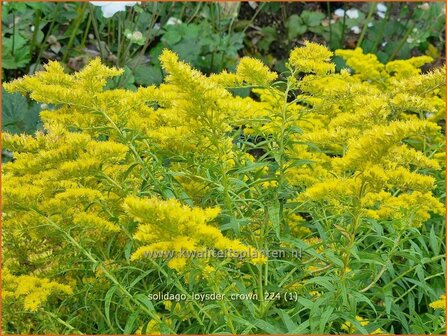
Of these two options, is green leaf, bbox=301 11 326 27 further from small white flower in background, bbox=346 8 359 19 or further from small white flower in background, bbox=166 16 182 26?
small white flower in background, bbox=166 16 182 26

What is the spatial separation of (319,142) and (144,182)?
0.57m

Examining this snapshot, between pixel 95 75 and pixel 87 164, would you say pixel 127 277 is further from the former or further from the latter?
pixel 95 75

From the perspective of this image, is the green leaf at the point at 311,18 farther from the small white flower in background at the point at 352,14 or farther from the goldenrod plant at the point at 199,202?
the goldenrod plant at the point at 199,202

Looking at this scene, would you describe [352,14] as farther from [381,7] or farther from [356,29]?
[381,7]

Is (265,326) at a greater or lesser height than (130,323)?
greater

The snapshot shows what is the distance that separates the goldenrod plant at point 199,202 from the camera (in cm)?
220

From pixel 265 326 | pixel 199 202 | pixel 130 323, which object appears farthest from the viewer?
pixel 199 202

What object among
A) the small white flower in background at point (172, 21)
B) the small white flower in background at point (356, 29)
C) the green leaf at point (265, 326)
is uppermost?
the green leaf at point (265, 326)

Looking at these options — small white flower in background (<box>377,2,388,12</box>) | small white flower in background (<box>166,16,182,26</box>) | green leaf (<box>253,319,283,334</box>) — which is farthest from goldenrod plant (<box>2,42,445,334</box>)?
small white flower in background (<box>377,2,388,12</box>)

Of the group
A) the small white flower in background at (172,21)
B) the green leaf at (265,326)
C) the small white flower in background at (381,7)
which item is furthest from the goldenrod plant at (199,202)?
the small white flower in background at (381,7)

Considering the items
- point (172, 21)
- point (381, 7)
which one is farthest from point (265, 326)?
point (381, 7)

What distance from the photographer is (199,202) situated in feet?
8.51

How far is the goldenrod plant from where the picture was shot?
86.4 inches

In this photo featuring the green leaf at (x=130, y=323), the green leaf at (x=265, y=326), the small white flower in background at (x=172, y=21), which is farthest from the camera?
the small white flower in background at (x=172, y=21)
